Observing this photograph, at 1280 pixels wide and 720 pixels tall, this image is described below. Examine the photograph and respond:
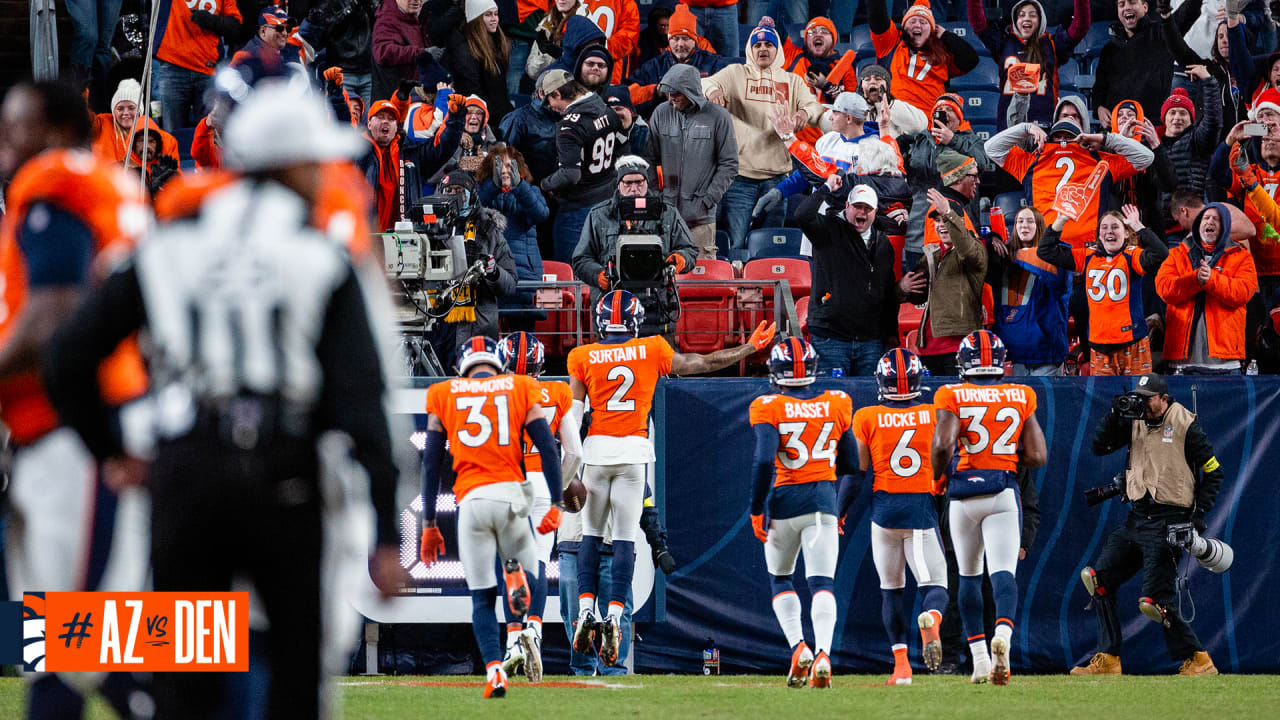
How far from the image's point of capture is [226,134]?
3857 mm

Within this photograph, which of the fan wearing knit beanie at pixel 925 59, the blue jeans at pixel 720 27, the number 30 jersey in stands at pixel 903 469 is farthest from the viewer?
the blue jeans at pixel 720 27

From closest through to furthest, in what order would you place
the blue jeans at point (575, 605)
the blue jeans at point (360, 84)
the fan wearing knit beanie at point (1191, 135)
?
the blue jeans at point (575, 605) → the fan wearing knit beanie at point (1191, 135) → the blue jeans at point (360, 84)

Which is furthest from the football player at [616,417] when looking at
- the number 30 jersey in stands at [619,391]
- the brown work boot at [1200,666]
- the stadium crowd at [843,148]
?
the brown work boot at [1200,666]

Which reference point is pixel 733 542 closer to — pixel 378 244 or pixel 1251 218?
pixel 378 244

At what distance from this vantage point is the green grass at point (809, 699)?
8.84 m

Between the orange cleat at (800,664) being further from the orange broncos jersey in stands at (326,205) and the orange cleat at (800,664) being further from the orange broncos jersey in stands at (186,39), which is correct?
the orange broncos jersey in stands at (186,39)

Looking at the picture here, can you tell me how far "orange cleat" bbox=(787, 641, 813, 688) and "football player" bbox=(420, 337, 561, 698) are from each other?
198 centimetres

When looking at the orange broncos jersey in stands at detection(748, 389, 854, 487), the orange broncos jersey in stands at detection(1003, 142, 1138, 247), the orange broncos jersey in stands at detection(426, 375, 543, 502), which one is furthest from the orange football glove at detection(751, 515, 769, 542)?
the orange broncos jersey in stands at detection(1003, 142, 1138, 247)

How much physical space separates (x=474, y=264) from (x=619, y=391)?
154 centimetres

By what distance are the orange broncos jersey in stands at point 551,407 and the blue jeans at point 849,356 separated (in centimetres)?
256

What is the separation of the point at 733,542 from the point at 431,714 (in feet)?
14.1

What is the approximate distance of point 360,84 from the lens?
15203 millimetres

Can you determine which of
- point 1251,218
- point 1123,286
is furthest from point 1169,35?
point 1123,286

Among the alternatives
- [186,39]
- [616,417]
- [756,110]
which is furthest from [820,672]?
[186,39]
